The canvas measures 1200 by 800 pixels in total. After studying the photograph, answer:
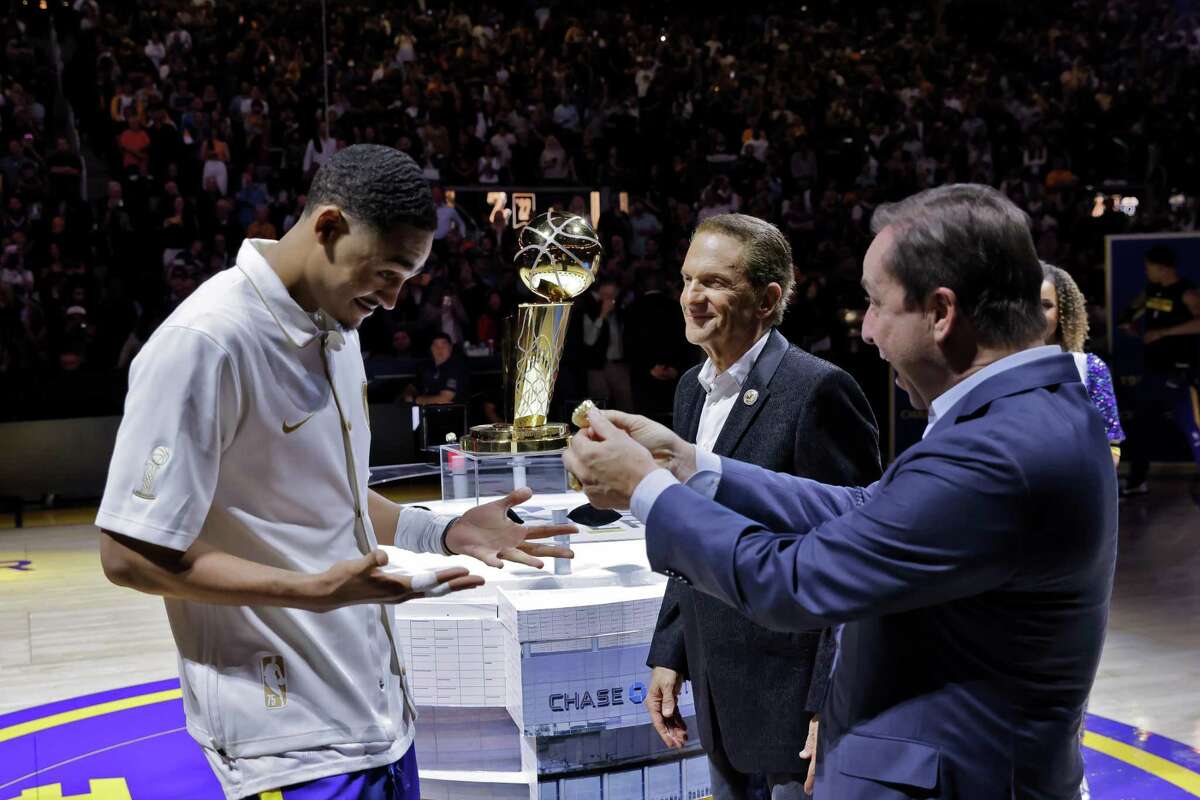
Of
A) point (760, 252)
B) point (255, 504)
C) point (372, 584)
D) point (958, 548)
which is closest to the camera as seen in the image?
point (958, 548)

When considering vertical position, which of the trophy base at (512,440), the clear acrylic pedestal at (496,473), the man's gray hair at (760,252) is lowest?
the clear acrylic pedestal at (496,473)

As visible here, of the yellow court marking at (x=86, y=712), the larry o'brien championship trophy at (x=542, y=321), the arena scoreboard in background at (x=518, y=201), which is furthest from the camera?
the arena scoreboard in background at (x=518, y=201)

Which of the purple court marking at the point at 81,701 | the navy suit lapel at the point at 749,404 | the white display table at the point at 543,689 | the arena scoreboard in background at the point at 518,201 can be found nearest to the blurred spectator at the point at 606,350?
the arena scoreboard in background at the point at 518,201

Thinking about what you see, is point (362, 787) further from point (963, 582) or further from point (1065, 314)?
point (1065, 314)

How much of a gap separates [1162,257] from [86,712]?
303 inches

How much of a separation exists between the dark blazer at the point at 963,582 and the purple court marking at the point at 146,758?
260 cm

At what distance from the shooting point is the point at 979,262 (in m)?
1.40

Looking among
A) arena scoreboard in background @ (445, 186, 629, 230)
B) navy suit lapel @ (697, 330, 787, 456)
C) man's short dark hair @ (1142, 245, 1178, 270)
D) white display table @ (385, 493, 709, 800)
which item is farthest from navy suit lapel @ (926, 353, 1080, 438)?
arena scoreboard in background @ (445, 186, 629, 230)

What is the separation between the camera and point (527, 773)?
3139mm

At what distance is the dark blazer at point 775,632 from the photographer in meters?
2.23

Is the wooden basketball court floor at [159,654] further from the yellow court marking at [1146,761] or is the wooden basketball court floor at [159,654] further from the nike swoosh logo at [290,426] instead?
the nike swoosh logo at [290,426]

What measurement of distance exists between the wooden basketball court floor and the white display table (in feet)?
4.07

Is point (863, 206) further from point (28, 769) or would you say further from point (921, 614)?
point (921, 614)

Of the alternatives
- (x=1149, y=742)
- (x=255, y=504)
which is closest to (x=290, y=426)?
(x=255, y=504)
